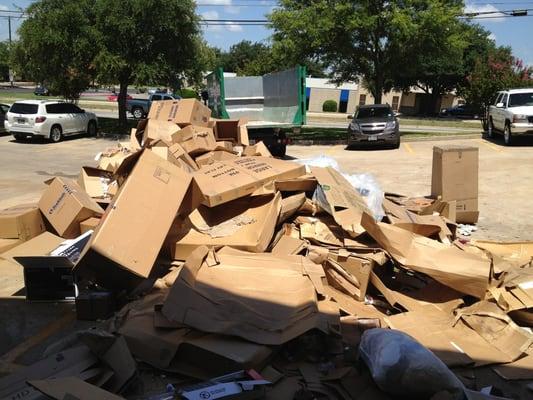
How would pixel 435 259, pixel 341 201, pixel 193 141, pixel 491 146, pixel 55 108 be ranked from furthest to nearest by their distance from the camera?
pixel 55 108
pixel 491 146
pixel 193 141
pixel 341 201
pixel 435 259

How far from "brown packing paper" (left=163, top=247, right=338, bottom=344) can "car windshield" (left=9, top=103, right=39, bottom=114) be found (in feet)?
56.7

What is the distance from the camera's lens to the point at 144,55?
20.4 metres

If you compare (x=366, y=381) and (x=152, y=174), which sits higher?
(x=152, y=174)

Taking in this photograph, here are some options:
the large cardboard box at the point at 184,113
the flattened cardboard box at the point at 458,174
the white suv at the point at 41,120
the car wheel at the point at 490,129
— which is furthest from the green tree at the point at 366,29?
the flattened cardboard box at the point at 458,174

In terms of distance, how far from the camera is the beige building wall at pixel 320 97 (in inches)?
2448

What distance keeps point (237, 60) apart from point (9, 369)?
3864 inches

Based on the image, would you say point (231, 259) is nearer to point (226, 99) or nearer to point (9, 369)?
point (9, 369)

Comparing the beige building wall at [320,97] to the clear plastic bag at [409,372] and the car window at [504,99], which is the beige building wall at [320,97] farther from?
the clear plastic bag at [409,372]

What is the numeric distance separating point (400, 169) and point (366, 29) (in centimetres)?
887

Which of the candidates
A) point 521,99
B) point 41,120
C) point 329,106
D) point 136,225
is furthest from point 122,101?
point 329,106

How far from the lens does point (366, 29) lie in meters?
A: 19.8

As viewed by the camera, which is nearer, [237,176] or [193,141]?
[237,176]

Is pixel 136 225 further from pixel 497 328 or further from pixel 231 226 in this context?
pixel 497 328

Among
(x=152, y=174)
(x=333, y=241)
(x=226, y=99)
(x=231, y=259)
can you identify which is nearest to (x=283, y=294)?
(x=231, y=259)
